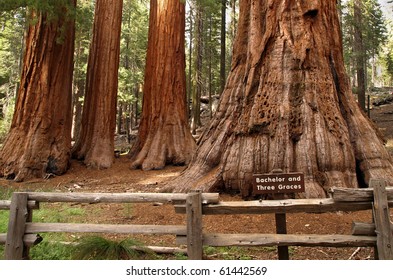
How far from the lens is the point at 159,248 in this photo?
13.5 ft

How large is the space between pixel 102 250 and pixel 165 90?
8.78 metres

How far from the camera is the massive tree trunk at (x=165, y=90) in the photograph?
1164 cm

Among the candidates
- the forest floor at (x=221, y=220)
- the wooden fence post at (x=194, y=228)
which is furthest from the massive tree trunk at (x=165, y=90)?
the wooden fence post at (x=194, y=228)

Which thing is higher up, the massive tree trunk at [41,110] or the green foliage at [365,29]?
the green foliage at [365,29]

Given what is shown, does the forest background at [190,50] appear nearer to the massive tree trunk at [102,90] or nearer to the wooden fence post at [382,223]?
the massive tree trunk at [102,90]

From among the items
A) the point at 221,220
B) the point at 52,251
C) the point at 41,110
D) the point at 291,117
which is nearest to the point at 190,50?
the point at 41,110

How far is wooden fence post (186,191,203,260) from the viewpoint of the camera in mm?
3541

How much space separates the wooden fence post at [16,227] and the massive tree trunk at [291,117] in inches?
112

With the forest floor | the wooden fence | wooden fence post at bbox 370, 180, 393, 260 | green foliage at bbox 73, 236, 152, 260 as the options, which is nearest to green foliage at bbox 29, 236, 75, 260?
green foliage at bbox 73, 236, 152, 260

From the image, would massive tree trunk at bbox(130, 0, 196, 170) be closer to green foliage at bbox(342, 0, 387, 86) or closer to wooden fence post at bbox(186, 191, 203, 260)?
wooden fence post at bbox(186, 191, 203, 260)
